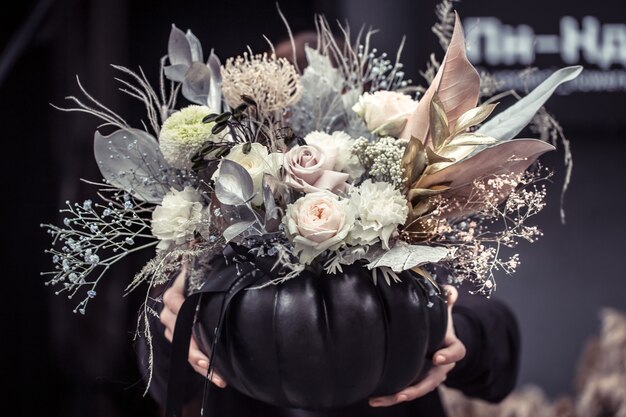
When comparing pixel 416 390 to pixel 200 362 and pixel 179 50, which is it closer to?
pixel 200 362

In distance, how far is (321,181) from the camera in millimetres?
922

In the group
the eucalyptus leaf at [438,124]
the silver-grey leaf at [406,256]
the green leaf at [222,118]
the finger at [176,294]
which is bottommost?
the finger at [176,294]

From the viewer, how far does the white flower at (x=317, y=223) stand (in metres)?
0.87

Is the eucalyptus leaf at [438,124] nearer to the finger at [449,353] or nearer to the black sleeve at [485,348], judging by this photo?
the finger at [449,353]

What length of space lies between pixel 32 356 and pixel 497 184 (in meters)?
2.17

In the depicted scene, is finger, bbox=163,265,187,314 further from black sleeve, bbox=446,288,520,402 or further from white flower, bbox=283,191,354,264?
black sleeve, bbox=446,288,520,402

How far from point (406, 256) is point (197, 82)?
324 mm

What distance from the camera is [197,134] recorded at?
93 centimetres

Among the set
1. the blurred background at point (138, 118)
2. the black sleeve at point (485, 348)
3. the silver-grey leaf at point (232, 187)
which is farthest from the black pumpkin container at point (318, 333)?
the blurred background at point (138, 118)

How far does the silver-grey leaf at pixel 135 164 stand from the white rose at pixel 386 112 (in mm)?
236

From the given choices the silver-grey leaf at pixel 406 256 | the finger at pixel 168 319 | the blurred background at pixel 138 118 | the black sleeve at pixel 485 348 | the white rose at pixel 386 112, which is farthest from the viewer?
the blurred background at pixel 138 118

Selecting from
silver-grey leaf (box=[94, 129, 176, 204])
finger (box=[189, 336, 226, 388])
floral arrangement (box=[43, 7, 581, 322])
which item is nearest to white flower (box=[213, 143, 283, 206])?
floral arrangement (box=[43, 7, 581, 322])

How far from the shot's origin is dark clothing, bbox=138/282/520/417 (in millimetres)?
1146

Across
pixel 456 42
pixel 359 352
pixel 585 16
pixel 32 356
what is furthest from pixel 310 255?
pixel 32 356
